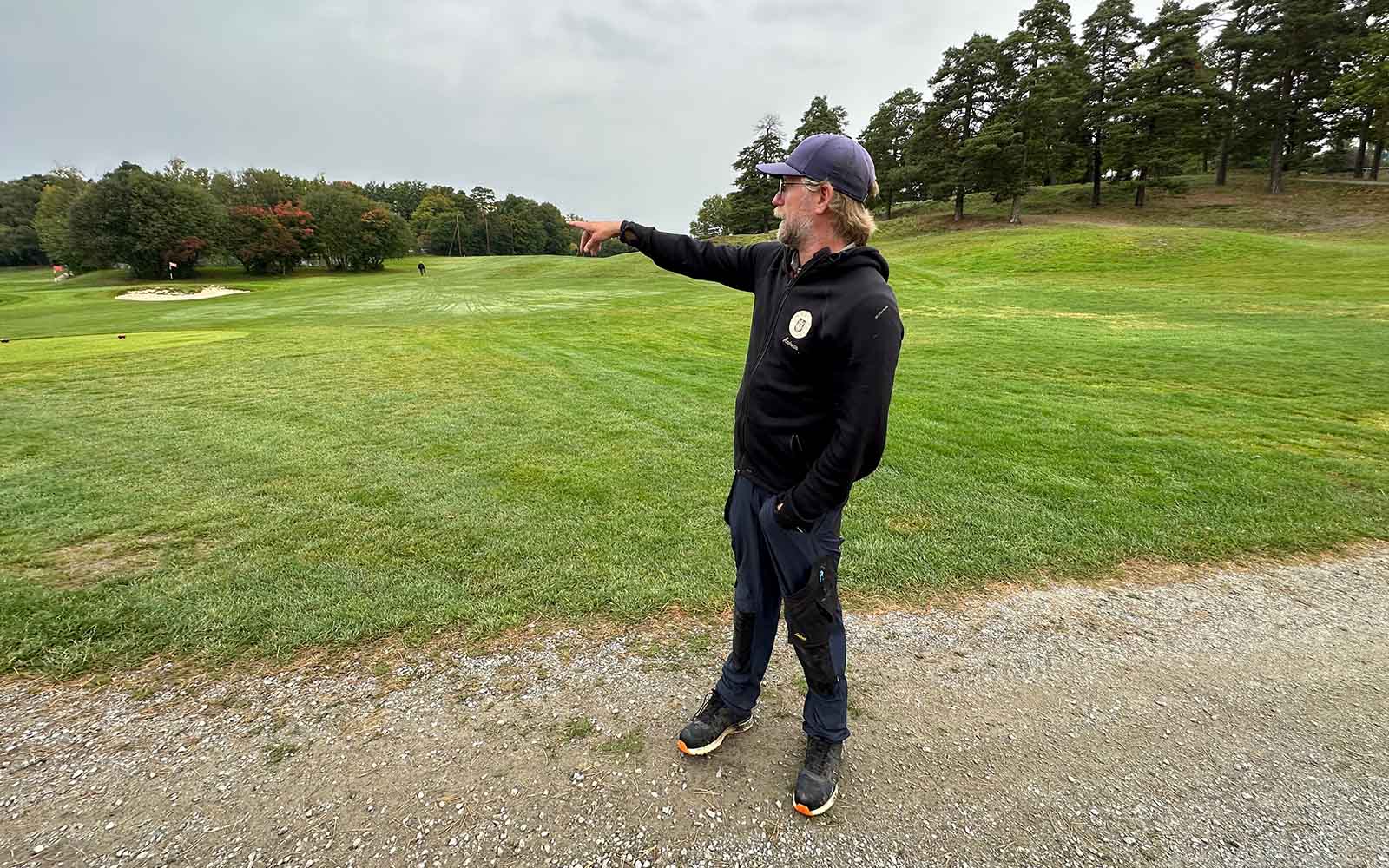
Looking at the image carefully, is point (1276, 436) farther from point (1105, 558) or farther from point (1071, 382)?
point (1105, 558)

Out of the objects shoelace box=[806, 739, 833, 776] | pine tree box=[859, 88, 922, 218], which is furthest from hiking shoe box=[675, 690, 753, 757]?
pine tree box=[859, 88, 922, 218]

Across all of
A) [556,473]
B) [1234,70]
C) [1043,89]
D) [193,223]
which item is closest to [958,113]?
[1043,89]

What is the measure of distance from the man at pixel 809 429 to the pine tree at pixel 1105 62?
58.6 metres

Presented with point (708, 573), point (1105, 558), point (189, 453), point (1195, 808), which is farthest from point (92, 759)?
point (1105, 558)

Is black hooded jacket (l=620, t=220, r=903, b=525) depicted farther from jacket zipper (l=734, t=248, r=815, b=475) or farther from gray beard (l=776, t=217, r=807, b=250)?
gray beard (l=776, t=217, r=807, b=250)

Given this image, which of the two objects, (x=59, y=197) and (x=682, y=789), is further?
(x=59, y=197)

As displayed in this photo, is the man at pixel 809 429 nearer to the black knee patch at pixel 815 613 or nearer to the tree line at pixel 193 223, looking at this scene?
the black knee patch at pixel 815 613

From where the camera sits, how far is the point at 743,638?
2912 mm

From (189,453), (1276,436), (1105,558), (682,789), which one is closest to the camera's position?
(682,789)

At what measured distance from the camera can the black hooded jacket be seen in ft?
7.18

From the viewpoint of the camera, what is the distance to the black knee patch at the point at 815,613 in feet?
8.36

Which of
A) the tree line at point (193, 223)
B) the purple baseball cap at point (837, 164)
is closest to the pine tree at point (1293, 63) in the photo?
the purple baseball cap at point (837, 164)

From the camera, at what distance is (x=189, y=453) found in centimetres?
696

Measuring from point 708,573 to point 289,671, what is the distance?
8.67 ft
